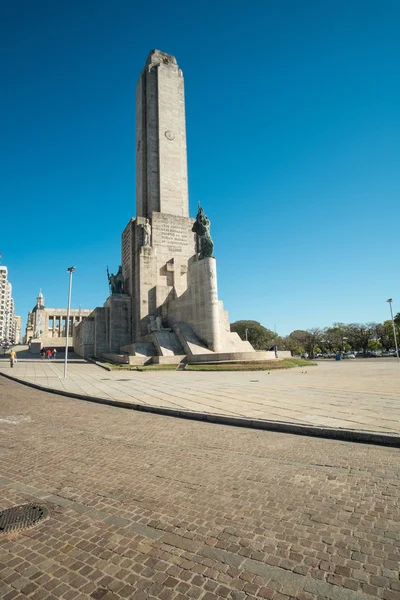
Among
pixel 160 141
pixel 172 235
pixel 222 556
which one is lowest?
pixel 222 556

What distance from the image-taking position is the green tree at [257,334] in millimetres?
74125

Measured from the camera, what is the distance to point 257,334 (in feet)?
243

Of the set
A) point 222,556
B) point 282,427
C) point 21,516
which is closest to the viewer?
point 222,556

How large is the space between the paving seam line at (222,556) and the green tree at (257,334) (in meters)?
70.7

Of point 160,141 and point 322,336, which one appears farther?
point 322,336

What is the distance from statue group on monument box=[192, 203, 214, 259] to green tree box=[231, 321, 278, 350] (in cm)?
4340

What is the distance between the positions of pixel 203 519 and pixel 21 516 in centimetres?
194

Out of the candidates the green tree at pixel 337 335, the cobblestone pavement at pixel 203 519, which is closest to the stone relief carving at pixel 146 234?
the cobblestone pavement at pixel 203 519

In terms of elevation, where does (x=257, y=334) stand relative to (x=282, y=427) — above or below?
above

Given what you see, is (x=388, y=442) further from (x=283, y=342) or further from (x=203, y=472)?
(x=283, y=342)

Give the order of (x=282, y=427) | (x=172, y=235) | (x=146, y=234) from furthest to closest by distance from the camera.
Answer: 1. (x=172, y=235)
2. (x=146, y=234)
3. (x=282, y=427)

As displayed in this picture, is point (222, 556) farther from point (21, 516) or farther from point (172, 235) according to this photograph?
point (172, 235)

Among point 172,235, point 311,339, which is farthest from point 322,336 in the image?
point 172,235

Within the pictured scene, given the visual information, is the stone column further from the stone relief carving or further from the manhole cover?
the manhole cover
